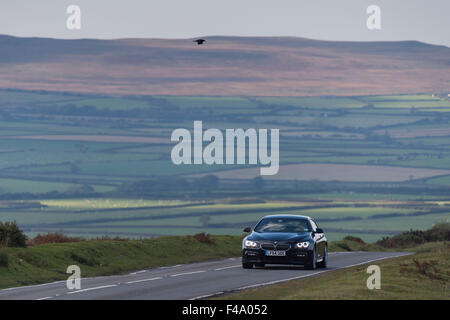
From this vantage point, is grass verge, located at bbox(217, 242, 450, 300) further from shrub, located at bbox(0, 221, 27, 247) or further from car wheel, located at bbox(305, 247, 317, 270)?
Answer: shrub, located at bbox(0, 221, 27, 247)

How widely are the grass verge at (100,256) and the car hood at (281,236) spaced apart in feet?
16.7

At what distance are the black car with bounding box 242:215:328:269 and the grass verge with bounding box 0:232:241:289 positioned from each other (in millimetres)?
4839

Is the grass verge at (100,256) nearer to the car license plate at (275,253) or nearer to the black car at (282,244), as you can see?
the black car at (282,244)

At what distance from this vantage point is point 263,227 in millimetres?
32438

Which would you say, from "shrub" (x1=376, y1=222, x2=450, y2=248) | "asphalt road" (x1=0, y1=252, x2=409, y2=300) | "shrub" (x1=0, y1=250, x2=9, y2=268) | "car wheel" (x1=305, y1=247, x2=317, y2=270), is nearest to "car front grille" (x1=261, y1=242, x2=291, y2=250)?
"asphalt road" (x1=0, y1=252, x2=409, y2=300)

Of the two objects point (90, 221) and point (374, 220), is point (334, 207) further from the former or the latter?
point (90, 221)

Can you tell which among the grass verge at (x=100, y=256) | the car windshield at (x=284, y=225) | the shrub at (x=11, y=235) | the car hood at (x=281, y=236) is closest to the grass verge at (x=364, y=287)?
the car hood at (x=281, y=236)

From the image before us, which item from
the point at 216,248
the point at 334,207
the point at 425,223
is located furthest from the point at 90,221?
the point at 216,248

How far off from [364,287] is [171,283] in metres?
5.83

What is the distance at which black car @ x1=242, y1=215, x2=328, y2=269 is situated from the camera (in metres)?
31.2

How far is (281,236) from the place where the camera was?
1230 inches

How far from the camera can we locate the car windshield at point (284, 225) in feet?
105

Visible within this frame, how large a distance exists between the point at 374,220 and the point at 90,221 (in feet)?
154
